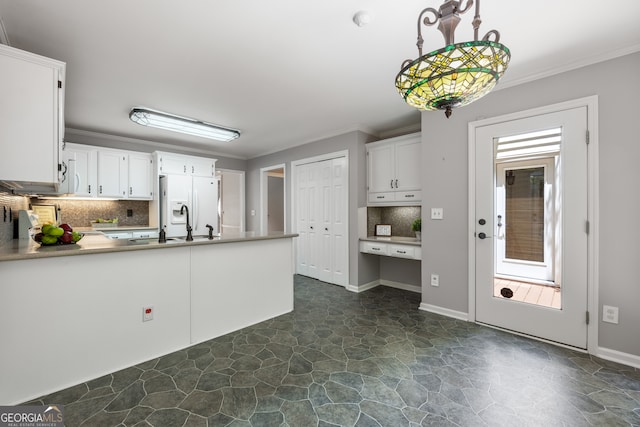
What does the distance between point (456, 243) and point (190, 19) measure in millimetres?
3231

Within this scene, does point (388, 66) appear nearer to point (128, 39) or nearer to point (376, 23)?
point (376, 23)

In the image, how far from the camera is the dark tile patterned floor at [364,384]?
1604 millimetres

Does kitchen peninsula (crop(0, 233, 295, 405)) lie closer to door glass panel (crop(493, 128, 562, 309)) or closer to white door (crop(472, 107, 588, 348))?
white door (crop(472, 107, 588, 348))

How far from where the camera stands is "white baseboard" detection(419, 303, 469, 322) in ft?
9.83

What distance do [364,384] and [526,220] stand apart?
2208 millimetres

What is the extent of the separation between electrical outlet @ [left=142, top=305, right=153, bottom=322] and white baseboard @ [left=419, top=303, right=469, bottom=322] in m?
2.94

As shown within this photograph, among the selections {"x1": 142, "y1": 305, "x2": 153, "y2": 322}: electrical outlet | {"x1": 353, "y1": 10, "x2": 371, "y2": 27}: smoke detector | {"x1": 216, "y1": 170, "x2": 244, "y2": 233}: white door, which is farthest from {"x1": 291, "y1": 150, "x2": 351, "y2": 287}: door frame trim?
{"x1": 142, "y1": 305, "x2": 153, "y2": 322}: electrical outlet

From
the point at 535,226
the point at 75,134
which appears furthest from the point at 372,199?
the point at 75,134

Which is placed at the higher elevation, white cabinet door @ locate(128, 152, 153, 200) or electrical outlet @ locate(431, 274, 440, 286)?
white cabinet door @ locate(128, 152, 153, 200)

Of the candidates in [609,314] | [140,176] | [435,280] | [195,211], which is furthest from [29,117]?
[609,314]

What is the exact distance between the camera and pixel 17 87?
5.71 feet

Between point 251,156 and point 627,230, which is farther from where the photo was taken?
point 251,156

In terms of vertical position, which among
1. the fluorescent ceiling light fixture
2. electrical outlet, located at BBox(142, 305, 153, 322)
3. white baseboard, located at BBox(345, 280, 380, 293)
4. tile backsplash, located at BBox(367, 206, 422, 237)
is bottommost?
white baseboard, located at BBox(345, 280, 380, 293)

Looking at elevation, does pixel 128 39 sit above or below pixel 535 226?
above
